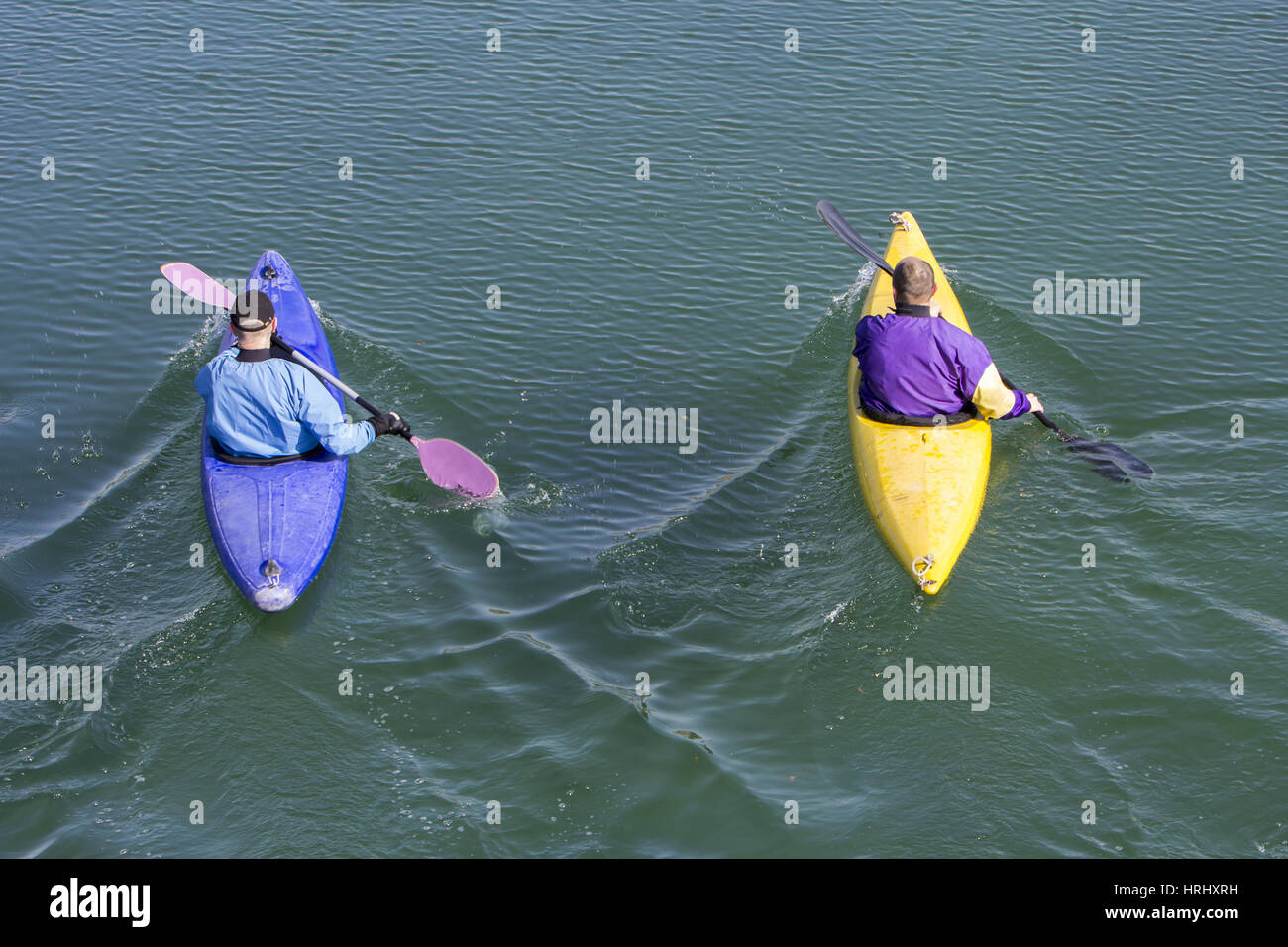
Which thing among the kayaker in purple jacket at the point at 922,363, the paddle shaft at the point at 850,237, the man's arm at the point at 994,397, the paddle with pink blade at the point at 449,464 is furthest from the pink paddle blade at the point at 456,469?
the paddle shaft at the point at 850,237

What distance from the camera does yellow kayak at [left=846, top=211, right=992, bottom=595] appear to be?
310 inches

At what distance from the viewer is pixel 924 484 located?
8.28 metres

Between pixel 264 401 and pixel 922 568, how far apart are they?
4.20m

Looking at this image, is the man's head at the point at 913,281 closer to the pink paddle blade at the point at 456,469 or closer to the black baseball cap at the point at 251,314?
the pink paddle blade at the point at 456,469

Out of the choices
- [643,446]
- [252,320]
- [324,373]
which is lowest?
[643,446]

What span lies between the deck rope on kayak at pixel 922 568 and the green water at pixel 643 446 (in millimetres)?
183

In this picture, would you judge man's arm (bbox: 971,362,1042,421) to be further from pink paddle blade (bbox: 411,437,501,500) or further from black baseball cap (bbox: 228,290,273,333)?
black baseball cap (bbox: 228,290,273,333)

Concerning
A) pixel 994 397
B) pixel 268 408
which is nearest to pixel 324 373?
pixel 268 408

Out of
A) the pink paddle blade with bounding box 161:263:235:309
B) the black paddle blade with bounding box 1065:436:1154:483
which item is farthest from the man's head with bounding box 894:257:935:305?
the pink paddle blade with bounding box 161:263:235:309

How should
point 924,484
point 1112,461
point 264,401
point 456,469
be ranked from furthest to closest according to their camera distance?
point 1112,461, point 456,469, point 924,484, point 264,401

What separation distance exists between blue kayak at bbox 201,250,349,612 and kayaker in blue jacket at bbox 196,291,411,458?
156 mm

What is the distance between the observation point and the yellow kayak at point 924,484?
788cm

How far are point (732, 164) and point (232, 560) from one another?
7842mm

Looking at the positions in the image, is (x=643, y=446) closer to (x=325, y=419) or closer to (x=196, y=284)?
(x=325, y=419)
